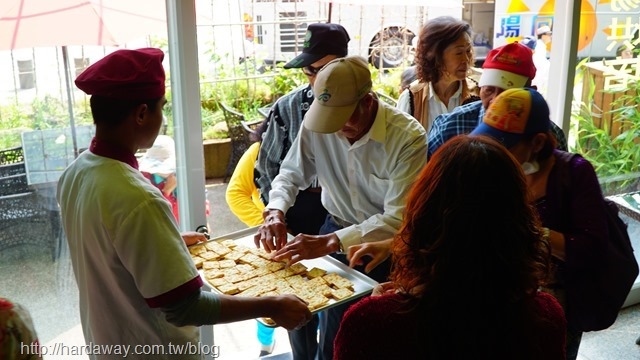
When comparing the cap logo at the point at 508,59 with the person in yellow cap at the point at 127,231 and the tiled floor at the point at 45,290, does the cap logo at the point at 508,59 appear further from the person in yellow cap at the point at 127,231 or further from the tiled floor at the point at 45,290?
the tiled floor at the point at 45,290

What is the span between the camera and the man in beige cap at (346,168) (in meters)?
1.99

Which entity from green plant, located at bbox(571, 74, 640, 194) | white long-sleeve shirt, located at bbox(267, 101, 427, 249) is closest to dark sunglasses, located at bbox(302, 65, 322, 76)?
white long-sleeve shirt, located at bbox(267, 101, 427, 249)

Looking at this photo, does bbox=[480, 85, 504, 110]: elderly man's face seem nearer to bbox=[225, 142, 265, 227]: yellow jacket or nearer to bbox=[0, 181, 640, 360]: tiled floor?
bbox=[225, 142, 265, 227]: yellow jacket

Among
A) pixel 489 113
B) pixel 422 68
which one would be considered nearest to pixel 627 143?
pixel 422 68

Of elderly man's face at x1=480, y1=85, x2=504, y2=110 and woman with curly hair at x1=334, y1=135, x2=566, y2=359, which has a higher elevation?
elderly man's face at x1=480, y1=85, x2=504, y2=110

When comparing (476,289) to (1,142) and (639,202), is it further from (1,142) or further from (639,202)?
(639,202)

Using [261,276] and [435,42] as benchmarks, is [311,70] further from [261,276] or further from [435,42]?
[261,276]

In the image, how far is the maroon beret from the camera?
1354mm

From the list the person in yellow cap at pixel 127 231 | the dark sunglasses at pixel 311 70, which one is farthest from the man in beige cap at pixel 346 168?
the person in yellow cap at pixel 127 231

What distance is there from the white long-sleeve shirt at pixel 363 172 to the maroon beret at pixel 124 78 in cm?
84

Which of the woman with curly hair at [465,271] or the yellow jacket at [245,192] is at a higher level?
the woman with curly hair at [465,271]

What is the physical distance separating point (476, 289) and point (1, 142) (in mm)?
1662

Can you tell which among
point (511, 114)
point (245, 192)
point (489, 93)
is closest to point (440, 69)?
point (489, 93)

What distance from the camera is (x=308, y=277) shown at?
6.26 ft
